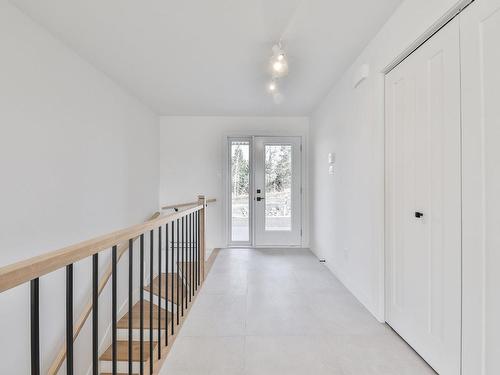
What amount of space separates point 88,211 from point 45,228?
1.91 ft

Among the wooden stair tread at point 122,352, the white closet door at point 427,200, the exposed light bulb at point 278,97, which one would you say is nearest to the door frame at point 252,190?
the exposed light bulb at point 278,97

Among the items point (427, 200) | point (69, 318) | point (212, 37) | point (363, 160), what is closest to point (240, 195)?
point (363, 160)

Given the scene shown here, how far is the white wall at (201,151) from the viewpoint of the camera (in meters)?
4.87

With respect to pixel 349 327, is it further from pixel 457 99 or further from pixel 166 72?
pixel 166 72

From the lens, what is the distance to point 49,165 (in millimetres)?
2289

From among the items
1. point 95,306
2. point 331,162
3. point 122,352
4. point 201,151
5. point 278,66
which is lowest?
point 122,352

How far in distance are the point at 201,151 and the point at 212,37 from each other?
270cm

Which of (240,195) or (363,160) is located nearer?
(363,160)

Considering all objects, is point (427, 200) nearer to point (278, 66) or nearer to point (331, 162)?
point (278, 66)

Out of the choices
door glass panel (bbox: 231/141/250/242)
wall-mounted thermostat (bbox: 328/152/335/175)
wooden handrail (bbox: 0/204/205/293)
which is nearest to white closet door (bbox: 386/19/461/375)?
wall-mounted thermostat (bbox: 328/152/335/175)

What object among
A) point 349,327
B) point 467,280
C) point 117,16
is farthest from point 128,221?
point 467,280

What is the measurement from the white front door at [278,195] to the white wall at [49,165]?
2.29 m

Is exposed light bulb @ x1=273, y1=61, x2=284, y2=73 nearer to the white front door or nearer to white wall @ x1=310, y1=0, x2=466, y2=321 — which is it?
white wall @ x1=310, y1=0, x2=466, y2=321

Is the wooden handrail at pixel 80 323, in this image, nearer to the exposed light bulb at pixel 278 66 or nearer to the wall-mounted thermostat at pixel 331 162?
the exposed light bulb at pixel 278 66
